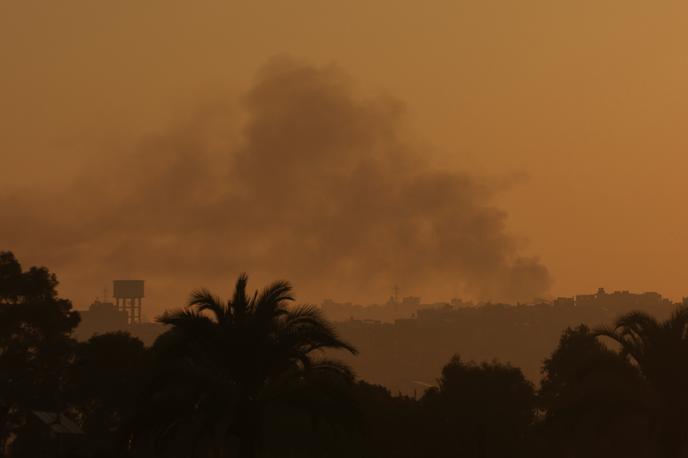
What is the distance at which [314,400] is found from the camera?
41.8 m

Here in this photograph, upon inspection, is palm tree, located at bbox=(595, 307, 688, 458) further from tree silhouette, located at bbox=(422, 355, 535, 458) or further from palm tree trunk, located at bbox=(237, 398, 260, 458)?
tree silhouette, located at bbox=(422, 355, 535, 458)

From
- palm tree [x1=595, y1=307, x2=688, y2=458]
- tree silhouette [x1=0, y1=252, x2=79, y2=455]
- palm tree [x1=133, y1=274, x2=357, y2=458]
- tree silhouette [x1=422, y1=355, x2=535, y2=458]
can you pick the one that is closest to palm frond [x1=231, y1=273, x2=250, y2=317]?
palm tree [x1=133, y1=274, x2=357, y2=458]

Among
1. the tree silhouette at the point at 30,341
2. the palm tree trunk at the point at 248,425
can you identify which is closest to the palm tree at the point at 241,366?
the palm tree trunk at the point at 248,425

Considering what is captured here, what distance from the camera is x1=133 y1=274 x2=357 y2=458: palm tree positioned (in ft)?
136

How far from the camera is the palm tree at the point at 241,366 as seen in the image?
41.6m

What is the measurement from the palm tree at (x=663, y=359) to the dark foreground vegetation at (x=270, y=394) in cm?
5

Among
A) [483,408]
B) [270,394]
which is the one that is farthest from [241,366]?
[483,408]

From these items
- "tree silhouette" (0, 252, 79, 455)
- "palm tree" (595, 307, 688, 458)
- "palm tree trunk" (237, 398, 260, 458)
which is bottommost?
"palm tree trunk" (237, 398, 260, 458)

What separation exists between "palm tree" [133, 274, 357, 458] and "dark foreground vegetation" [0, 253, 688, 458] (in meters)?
0.04

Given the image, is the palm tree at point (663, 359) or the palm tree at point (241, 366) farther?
the palm tree at point (663, 359)

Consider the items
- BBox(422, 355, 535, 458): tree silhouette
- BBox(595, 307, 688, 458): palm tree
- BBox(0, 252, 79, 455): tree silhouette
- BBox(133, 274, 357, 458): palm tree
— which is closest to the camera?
BBox(133, 274, 357, 458): palm tree

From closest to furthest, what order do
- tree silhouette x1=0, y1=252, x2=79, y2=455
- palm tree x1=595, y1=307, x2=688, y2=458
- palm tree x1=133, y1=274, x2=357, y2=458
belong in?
palm tree x1=133, y1=274, x2=357, y2=458 → palm tree x1=595, y1=307, x2=688, y2=458 → tree silhouette x1=0, y1=252, x2=79, y2=455

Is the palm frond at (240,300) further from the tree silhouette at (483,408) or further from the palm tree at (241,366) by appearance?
the tree silhouette at (483,408)

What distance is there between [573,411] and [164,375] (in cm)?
1692
